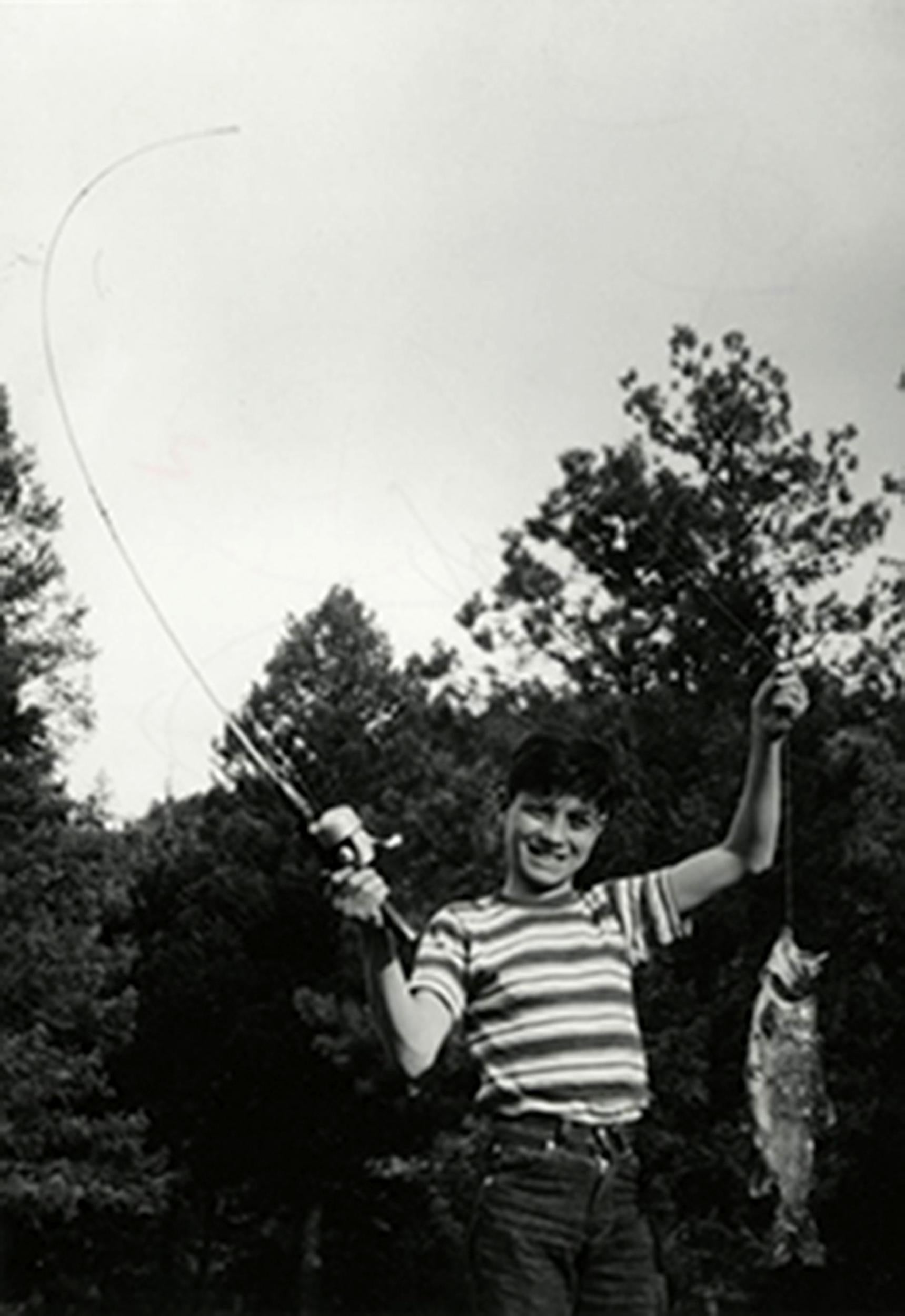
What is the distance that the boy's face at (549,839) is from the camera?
370 cm

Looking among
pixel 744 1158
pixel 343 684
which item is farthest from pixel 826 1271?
pixel 343 684

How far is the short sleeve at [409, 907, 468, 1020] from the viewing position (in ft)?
11.6

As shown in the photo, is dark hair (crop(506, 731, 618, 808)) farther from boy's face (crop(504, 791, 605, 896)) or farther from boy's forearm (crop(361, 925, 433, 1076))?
boy's forearm (crop(361, 925, 433, 1076))

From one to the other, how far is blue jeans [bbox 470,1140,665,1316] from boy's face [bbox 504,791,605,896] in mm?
480

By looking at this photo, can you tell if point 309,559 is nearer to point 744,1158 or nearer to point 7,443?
point 7,443

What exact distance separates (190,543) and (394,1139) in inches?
1125

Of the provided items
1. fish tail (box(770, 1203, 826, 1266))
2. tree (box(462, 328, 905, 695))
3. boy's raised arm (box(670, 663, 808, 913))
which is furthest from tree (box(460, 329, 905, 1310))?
boy's raised arm (box(670, 663, 808, 913))

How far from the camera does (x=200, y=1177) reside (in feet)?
115

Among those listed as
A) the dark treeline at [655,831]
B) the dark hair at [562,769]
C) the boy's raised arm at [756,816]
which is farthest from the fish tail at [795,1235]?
the dark treeline at [655,831]

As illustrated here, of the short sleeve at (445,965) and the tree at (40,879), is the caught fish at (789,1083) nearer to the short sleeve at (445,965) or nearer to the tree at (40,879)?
the short sleeve at (445,965)

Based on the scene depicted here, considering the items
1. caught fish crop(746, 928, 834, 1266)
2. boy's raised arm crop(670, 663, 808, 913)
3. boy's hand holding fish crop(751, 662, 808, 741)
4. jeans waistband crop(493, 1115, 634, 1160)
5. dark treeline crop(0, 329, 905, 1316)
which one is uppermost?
dark treeline crop(0, 329, 905, 1316)

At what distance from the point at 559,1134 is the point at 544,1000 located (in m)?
0.23

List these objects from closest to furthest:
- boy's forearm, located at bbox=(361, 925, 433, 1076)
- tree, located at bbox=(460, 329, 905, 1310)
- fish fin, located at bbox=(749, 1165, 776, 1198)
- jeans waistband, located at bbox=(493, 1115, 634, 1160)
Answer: boy's forearm, located at bbox=(361, 925, 433, 1076), jeans waistband, located at bbox=(493, 1115, 634, 1160), fish fin, located at bbox=(749, 1165, 776, 1198), tree, located at bbox=(460, 329, 905, 1310)

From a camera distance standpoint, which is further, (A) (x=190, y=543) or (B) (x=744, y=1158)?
(B) (x=744, y=1158)
